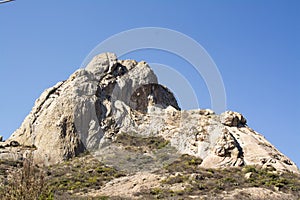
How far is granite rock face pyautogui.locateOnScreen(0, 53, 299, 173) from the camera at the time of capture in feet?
159

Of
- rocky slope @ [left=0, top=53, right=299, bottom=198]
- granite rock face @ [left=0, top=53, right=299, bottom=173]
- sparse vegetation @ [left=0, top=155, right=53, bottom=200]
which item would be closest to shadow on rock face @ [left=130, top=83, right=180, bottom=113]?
granite rock face @ [left=0, top=53, right=299, bottom=173]

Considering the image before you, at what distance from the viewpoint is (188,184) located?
129 feet

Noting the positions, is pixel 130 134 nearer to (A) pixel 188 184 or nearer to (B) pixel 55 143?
(B) pixel 55 143

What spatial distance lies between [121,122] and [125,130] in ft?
4.13

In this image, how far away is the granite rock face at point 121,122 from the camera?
4834 cm

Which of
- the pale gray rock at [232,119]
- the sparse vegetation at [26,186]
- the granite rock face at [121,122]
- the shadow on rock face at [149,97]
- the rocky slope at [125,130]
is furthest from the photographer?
the shadow on rock face at [149,97]

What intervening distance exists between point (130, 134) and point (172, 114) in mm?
6215

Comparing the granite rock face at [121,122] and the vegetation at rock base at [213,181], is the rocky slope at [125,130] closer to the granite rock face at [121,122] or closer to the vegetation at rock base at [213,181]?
the granite rock face at [121,122]

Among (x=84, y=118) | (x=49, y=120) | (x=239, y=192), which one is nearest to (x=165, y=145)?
(x=84, y=118)

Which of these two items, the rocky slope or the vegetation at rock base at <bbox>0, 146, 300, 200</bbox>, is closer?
the vegetation at rock base at <bbox>0, 146, 300, 200</bbox>

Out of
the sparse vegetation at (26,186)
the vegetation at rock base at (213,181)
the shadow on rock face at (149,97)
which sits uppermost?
the shadow on rock face at (149,97)

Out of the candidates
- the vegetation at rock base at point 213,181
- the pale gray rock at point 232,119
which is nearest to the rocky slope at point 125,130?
the pale gray rock at point 232,119

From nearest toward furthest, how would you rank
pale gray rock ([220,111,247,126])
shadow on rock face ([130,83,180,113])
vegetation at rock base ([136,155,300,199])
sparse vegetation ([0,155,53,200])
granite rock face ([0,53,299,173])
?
sparse vegetation ([0,155,53,200]) < vegetation at rock base ([136,155,300,199]) < granite rock face ([0,53,299,173]) < pale gray rock ([220,111,247,126]) < shadow on rock face ([130,83,180,113])

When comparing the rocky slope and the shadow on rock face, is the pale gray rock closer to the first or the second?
the rocky slope
